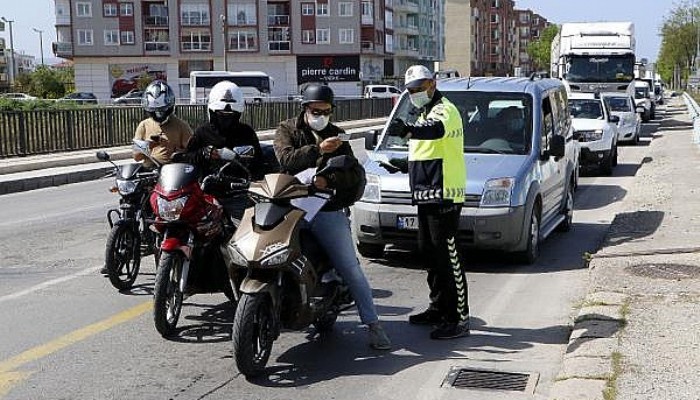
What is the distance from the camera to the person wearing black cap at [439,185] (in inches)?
249

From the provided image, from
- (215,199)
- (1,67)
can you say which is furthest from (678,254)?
(1,67)

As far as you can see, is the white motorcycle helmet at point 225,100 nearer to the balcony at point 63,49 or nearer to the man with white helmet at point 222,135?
the man with white helmet at point 222,135

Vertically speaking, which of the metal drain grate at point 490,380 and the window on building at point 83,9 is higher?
the window on building at point 83,9

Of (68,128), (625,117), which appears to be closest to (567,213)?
(68,128)

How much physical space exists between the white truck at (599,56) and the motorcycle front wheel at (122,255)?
77.5ft

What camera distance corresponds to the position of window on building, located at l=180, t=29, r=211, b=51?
88.7 meters

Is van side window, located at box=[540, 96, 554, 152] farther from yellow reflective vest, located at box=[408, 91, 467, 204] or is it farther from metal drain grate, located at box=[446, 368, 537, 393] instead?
metal drain grate, located at box=[446, 368, 537, 393]

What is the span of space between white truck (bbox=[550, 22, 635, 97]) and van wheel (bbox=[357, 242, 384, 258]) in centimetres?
2148

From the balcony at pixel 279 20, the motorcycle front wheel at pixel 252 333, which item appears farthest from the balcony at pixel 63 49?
the motorcycle front wheel at pixel 252 333

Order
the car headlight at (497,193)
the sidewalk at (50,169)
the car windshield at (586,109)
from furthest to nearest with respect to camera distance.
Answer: the car windshield at (586,109), the sidewalk at (50,169), the car headlight at (497,193)

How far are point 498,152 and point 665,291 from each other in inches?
113

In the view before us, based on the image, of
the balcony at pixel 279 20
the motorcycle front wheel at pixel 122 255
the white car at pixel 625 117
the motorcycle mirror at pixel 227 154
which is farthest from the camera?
the balcony at pixel 279 20

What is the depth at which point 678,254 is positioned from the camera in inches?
351

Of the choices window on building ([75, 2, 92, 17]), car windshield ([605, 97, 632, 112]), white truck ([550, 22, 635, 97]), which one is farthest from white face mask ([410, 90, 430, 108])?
window on building ([75, 2, 92, 17])
